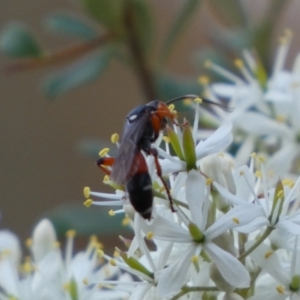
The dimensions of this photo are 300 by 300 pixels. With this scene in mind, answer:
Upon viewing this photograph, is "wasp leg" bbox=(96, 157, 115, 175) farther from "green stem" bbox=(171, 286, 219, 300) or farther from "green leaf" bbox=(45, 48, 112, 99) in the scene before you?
"green leaf" bbox=(45, 48, 112, 99)

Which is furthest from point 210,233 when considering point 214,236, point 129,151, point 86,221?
point 86,221

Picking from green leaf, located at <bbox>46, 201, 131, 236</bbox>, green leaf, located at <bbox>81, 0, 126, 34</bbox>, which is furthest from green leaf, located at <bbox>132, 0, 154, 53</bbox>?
green leaf, located at <bbox>46, 201, 131, 236</bbox>

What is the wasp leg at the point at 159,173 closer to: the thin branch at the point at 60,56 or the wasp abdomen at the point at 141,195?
the wasp abdomen at the point at 141,195

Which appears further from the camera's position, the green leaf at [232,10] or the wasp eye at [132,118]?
the green leaf at [232,10]

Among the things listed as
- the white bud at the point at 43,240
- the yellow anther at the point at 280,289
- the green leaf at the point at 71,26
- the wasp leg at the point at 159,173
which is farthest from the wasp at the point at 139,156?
the green leaf at the point at 71,26

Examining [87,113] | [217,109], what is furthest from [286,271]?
[87,113]

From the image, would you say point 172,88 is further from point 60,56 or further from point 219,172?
point 219,172
